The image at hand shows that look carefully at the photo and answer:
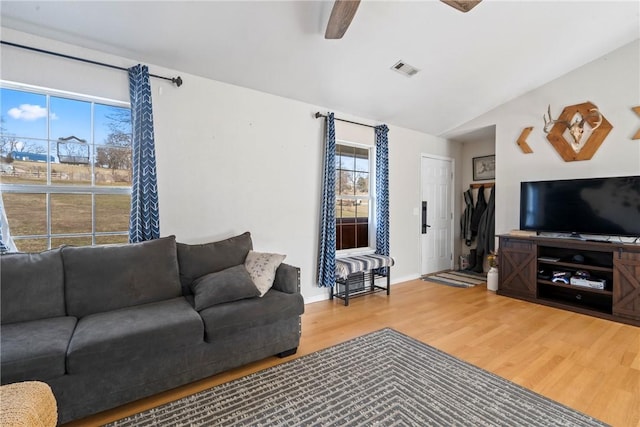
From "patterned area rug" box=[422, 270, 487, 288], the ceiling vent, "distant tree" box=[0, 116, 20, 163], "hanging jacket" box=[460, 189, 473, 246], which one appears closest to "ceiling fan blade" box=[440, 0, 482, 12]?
the ceiling vent

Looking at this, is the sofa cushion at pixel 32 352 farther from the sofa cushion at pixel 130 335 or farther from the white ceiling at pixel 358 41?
the white ceiling at pixel 358 41

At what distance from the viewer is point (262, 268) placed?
261cm

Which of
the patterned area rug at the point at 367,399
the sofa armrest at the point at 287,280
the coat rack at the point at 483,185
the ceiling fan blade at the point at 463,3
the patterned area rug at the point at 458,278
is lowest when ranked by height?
the patterned area rug at the point at 367,399

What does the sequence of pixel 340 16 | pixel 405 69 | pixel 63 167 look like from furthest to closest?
pixel 405 69 < pixel 63 167 < pixel 340 16

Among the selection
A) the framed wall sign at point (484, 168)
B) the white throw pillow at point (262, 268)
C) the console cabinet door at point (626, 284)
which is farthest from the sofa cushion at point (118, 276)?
the framed wall sign at point (484, 168)

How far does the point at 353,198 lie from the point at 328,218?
76cm

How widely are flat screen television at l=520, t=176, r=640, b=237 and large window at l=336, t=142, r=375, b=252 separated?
210 cm

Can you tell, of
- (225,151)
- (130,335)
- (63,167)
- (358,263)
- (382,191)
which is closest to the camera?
(130,335)

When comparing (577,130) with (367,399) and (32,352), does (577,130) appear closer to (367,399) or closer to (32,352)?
(367,399)

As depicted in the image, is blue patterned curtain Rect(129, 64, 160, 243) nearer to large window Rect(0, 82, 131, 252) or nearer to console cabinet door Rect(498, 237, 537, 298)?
large window Rect(0, 82, 131, 252)

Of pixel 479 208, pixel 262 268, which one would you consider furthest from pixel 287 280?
pixel 479 208

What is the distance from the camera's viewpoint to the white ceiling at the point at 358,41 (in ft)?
7.41

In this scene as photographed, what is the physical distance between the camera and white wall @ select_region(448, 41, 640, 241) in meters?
3.47

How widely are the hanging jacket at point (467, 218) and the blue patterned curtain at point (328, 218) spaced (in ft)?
10.7
